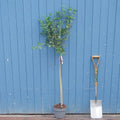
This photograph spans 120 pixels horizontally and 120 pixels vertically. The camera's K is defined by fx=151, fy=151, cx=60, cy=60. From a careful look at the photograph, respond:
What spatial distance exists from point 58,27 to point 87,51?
671 mm

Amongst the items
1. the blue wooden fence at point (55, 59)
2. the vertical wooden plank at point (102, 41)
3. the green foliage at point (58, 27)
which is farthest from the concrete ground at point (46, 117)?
the green foliage at point (58, 27)

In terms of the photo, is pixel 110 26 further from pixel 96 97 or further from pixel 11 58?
pixel 11 58

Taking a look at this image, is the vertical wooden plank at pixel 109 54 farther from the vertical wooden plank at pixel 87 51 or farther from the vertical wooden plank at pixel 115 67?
the vertical wooden plank at pixel 87 51

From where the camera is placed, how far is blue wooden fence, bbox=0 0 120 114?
252 centimetres

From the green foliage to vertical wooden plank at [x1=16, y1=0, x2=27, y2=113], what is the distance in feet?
1.17

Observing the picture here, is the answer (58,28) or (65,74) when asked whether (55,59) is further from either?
(58,28)

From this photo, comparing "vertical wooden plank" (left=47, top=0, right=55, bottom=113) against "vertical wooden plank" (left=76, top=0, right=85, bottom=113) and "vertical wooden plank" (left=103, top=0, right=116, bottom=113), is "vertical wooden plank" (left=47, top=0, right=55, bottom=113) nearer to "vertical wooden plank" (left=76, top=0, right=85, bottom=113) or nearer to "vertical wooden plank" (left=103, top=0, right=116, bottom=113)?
"vertical wooden plank" (left=76, top=0, right=85, bottom=113)

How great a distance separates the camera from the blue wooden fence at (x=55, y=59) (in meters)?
2.52

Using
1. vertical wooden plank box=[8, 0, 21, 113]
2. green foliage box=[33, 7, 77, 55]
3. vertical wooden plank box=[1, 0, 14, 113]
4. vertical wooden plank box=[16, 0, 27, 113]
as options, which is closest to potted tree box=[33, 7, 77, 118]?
green foliage box=[33, 7, 77, 55]

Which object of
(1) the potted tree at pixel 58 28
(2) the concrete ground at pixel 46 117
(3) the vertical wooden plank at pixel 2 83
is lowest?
→ (2) the concrete ground at pixel 46 117

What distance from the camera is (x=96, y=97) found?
8.95 feet

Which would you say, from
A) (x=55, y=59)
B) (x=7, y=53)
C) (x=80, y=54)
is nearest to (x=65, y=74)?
(x=55, y=59)

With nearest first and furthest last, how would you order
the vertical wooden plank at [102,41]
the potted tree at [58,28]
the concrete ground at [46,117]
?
1. the potted tree at [58,28]
2. the vertical wooden plank at [102,41]
3. the concrete ground at [46,117]

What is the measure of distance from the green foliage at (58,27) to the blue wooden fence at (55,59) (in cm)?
12
